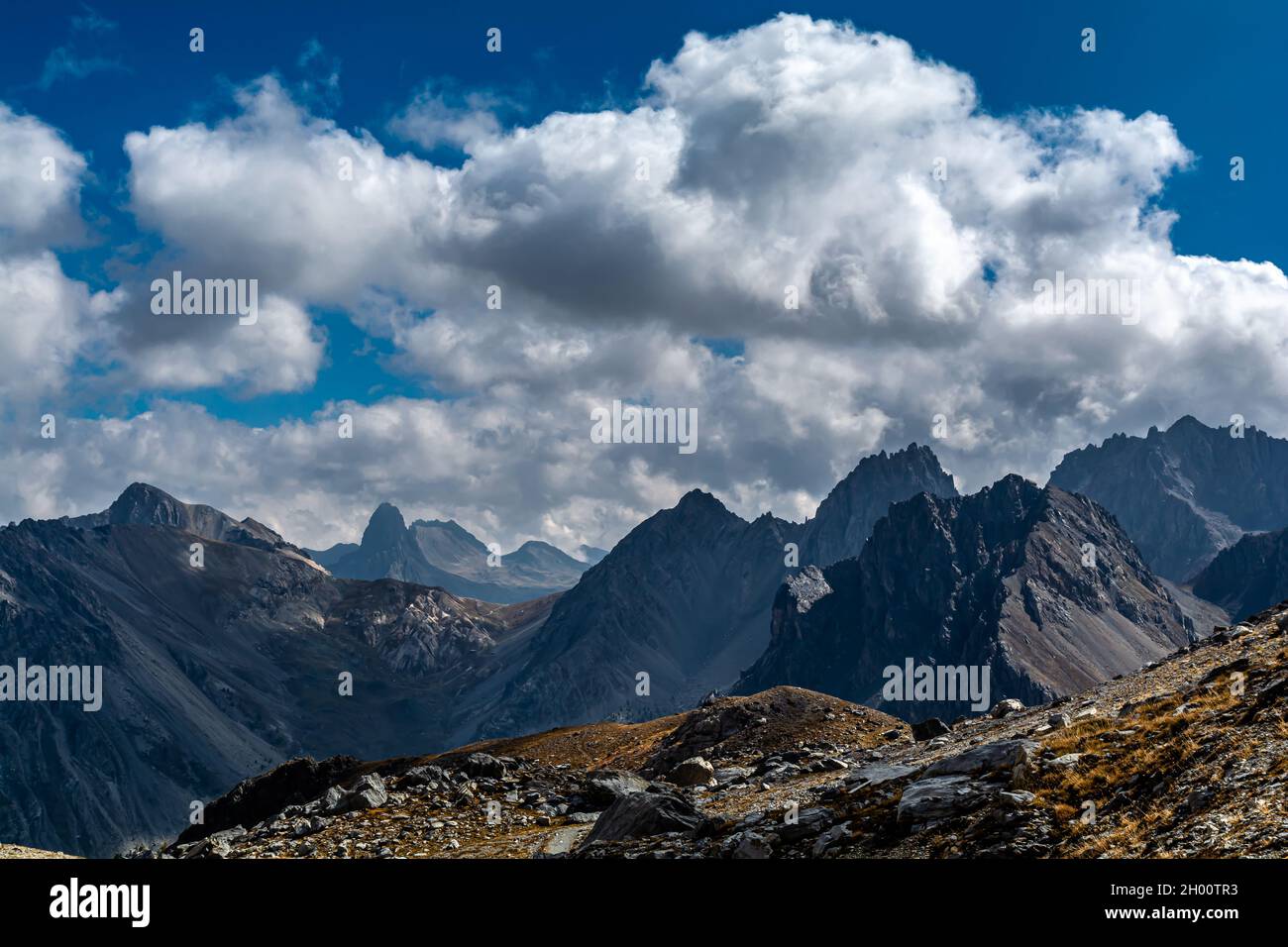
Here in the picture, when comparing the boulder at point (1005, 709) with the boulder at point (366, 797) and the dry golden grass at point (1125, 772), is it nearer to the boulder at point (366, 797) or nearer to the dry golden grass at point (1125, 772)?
the dry golden grass at point (1125, 772)

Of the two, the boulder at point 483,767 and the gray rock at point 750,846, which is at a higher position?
the gray rock at point 750,846

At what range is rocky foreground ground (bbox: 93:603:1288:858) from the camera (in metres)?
22.8

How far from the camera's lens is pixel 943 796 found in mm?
27969

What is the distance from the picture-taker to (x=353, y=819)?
1799 inches

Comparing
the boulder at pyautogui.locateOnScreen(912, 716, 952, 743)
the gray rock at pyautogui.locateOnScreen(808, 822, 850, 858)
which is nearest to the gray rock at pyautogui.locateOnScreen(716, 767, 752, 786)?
the boulder at pyautogui.locateOnScreen(912, 716, 952, 743)

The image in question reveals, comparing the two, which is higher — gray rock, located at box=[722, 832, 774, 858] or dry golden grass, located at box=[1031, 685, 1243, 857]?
dry golden grass, located at box=[1031, 685, 1243, 857]

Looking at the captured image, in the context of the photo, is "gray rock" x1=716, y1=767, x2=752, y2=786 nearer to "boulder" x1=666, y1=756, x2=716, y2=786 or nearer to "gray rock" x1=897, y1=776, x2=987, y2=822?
"boulder" x1=666, y1=756, x2=716, y2=786

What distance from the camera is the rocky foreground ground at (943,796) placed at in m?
22.8

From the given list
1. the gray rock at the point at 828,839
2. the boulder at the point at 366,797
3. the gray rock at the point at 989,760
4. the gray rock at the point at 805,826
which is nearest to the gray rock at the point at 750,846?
the gray rock at the point at 805,826

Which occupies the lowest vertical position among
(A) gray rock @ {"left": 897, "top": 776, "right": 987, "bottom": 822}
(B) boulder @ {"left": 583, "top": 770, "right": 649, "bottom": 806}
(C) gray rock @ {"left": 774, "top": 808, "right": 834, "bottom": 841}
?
(B) boulder @ {"left": 583, "top": 770, "right": 649, "bottom": 806}

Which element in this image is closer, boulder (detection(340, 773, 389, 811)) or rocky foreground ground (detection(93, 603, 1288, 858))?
rocky foreground ground (detection(93, 603, 1288, 858))
